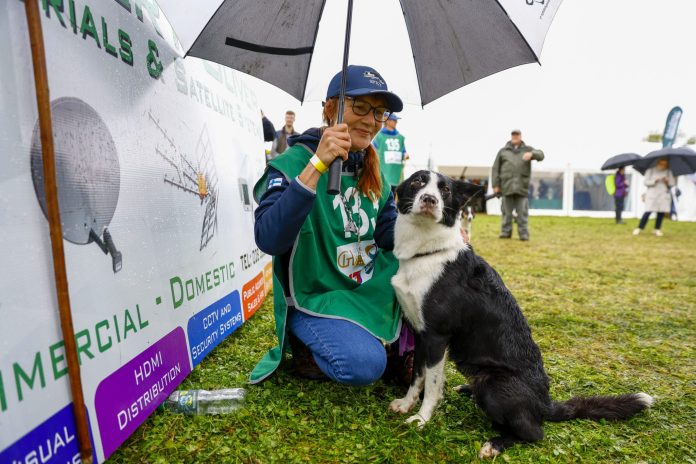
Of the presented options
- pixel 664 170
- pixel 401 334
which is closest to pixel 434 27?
pixel 401 334

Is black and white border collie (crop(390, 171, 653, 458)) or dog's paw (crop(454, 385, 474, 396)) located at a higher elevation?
black and white border collie (crop(390, 171, 653, 458))

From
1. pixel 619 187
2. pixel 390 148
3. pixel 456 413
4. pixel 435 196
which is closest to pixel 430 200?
pixel 435 196

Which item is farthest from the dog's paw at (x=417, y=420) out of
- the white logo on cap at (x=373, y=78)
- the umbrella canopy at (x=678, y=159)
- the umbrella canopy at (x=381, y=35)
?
the umbrella canopy at (x=678, y=159)

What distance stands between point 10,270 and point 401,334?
197 cm

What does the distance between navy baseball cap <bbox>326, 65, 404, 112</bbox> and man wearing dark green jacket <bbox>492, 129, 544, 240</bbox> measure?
7491 mm

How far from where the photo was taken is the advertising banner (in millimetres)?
1254

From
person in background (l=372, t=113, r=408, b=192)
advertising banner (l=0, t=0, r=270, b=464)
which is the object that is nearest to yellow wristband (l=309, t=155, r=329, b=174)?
advertising banner (l=0, t=0, r=270, b=464)

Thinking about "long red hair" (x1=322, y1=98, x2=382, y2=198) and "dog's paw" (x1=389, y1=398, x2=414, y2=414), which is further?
"long red hair" (x1=322, y1=98, x2=382, y2=198)

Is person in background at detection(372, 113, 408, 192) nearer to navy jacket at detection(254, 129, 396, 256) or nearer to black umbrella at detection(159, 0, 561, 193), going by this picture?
black umbrella at detection(159, 0, 561, 193)

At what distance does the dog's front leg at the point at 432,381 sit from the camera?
2082mm

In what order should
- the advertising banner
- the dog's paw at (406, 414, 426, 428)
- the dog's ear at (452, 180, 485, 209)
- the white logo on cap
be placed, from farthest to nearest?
1. the dog's ear at (452, 180, 485, 209)
2. the white logo on cap
3. the dog's paw at (406, 414, 426, 428)
4. the advertising banner

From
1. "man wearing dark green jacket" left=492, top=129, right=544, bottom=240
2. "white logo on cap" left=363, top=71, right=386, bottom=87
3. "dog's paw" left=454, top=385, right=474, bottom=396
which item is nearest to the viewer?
"white logo on cap" left=363, top=71, right=386, bottom=87

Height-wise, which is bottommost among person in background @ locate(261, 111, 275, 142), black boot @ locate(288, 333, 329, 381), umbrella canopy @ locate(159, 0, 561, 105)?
black boot @ locate(288, 333, 329, 381)

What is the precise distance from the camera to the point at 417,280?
7.02 ft
